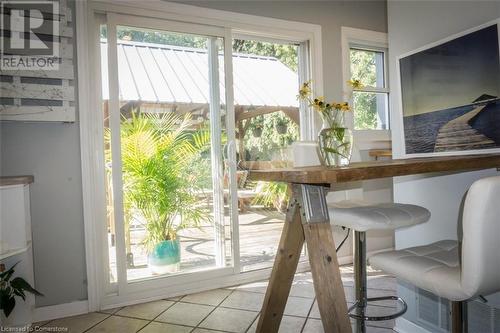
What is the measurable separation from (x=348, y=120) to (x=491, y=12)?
5.56 feet

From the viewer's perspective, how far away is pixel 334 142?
141 centimetres

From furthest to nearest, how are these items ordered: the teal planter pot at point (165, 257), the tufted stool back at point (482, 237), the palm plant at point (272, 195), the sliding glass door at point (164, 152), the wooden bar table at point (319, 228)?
the palm plant at point (272, 195) → the teal planter pot at point (165, 257) → the sliding glass door at point (164, 152) → the wooden bar table at point (319, 228) → the tufted stool back at point (482, 237)

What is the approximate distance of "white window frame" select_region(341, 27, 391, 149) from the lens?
314cm

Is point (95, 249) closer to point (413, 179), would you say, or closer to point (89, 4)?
point (89, 4)

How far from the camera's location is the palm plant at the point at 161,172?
249 centimetres

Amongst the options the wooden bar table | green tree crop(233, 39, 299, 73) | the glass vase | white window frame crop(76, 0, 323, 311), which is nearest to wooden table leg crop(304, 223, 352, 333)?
the wooden bar table

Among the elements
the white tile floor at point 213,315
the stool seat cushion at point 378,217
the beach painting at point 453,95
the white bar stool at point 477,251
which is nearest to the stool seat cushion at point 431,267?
the white bar stool at point 477,251

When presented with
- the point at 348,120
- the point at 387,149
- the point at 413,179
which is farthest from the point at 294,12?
the point at 413,179

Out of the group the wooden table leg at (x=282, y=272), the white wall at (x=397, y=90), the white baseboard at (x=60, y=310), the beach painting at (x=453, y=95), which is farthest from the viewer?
the white baseboard at (x=60, y=310)

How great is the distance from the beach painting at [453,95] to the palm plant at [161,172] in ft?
4.99

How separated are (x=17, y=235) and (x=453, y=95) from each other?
7.97 feet

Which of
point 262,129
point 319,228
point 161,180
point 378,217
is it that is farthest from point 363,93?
point 319,228

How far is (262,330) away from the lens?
1.35 metres

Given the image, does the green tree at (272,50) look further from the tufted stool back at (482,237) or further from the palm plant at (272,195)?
the tufted stool back at (482,237)
